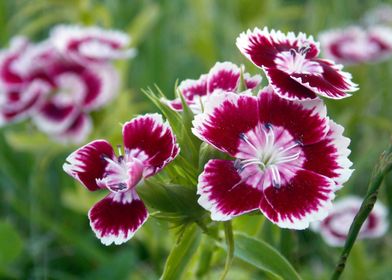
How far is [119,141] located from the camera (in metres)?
1.64

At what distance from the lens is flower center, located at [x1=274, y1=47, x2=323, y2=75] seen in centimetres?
78

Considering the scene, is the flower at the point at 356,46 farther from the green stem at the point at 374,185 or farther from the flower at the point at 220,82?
the green stem at the point at 374,185

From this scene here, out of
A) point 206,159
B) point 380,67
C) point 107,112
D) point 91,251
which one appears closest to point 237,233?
point 206,159

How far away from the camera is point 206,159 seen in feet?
2.51

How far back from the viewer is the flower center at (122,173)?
71cm

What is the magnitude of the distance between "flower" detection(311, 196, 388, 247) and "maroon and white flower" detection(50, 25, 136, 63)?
1.87ft

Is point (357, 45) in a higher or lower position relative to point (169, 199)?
higher

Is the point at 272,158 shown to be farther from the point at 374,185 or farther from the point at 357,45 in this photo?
the point at 357,45

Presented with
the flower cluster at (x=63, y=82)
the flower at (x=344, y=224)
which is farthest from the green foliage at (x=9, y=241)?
the flower at (x=344, y=224)

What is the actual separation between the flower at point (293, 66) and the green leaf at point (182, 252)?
216 millimetres

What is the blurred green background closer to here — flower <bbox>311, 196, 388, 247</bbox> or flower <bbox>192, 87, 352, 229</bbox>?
flower <bbox>311, 196, 388, 247</bbox>

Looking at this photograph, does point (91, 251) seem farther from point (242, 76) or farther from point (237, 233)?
point (242, 76)

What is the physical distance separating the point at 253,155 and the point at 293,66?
0.11 meters

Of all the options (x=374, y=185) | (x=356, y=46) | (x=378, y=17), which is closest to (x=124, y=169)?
(x=374, y=185)
